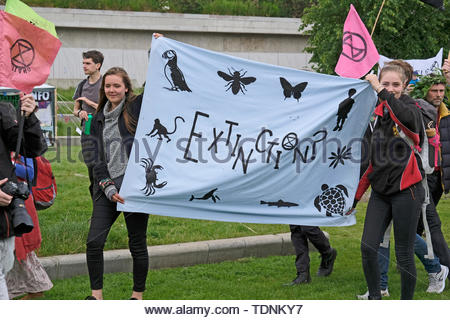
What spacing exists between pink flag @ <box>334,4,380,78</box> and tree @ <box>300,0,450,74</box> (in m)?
13.3

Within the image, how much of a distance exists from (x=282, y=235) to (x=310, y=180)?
2058 millimetres

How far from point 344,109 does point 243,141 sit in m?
0.86

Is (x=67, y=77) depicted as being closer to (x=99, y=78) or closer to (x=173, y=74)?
(x=99, y=78)

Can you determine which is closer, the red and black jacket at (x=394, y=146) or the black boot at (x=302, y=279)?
the red and black jacket at (x=394, y=146)

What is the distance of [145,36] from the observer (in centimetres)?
2648

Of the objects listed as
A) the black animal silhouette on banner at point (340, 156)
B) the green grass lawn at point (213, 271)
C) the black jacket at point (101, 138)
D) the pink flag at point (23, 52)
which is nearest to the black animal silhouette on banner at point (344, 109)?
the black animal silhouette on banner at point (340, 156)

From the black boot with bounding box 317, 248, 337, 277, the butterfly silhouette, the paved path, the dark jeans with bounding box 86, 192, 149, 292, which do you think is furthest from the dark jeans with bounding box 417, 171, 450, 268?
the dark jeans with bounding box 86, 192, 149, 292

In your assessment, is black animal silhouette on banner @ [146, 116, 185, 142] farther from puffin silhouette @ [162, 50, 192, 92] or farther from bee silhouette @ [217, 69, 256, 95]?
bee silhouette @ [217, 69, 256, 95]

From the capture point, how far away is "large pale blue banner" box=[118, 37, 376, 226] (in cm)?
558

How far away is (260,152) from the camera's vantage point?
5.73 metres

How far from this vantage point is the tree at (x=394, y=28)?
19.2 meters

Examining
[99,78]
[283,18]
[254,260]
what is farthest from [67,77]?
[254,260]

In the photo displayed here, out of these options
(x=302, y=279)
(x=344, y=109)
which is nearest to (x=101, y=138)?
(x=344, y=109)

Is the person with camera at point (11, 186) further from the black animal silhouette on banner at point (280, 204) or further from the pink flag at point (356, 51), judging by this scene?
the pink flag at point (356, 51)
